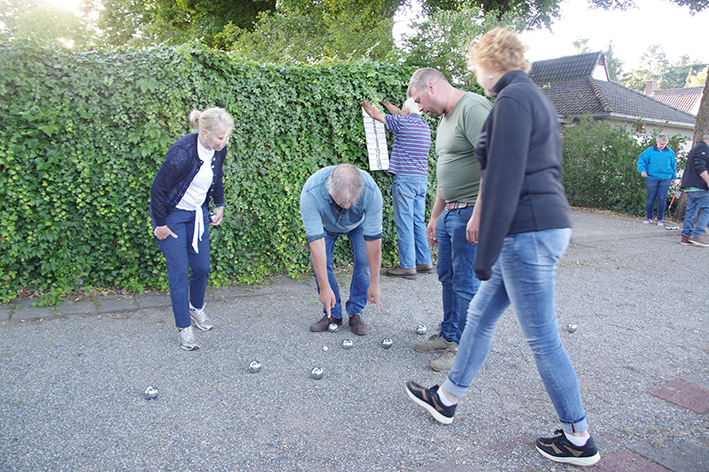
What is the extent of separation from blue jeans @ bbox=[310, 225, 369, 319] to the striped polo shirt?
80.3 inches

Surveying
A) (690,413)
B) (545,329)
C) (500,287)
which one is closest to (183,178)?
(500,287)

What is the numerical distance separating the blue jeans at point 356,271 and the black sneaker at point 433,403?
141 cm

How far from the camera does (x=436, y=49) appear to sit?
718cm

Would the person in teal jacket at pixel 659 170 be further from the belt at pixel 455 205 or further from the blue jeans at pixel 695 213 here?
the belt at pixel 455 205

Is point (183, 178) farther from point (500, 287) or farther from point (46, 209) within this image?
point (500, 287)

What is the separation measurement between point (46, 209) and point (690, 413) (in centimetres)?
557

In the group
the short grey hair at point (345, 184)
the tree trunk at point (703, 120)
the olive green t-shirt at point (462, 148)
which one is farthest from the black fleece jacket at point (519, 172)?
the tree trunk at point (703, 120)

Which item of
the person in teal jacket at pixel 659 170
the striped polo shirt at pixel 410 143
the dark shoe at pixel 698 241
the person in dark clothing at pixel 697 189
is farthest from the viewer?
the person in teal jacket at pixel 659 170

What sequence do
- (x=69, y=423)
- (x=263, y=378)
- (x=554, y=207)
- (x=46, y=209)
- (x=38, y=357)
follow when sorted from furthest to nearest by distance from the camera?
1. (x=46, y=209)
2. (x=38, y=357)
3. (x=263, y=378)
4. (x=69, y=423)
5. (x=554, y=207)

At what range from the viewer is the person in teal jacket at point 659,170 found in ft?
35.6

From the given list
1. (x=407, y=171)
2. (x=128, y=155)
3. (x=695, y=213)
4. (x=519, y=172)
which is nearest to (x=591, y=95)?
(x=695, y=213)

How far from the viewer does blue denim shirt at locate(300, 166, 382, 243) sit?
347 cm

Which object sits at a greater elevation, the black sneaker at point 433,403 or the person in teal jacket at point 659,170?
the person in teal jacket at point 659,170

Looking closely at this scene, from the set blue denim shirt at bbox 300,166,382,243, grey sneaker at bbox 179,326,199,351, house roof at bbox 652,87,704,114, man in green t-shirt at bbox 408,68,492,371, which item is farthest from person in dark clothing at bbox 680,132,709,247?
house roof at bbox 652,87,704,114
